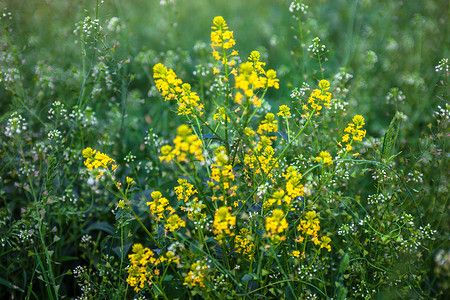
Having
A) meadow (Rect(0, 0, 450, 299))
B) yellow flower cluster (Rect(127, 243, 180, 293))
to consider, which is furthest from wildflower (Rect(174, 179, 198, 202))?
yellow flower cluster (Rect(127, 243, 180, 293))

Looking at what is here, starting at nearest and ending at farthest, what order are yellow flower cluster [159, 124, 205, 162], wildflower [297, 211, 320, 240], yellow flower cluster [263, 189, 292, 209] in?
yellow flower cluster [159, 124, 205, 162] < yellow flower cluster [263, 189, 292, 209] < wildflower [297, 211, 320, 240]

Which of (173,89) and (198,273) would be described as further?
(173,89)

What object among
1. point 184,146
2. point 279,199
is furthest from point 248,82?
point 279,199

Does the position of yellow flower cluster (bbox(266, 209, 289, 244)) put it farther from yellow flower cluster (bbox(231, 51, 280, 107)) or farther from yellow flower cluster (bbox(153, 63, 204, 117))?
yellow flower cluster (bbox(153, 63, 204, 117))

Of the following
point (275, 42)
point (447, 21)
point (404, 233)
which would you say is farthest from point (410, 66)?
point (404, 233)

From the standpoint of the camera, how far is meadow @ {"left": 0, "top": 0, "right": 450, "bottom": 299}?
6.13ft

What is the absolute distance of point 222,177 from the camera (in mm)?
1771

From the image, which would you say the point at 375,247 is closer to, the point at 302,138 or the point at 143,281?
the point at 302,138

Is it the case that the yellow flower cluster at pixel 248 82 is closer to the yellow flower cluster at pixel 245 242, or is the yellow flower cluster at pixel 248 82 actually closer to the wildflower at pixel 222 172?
the wildflower at pixel 222 172

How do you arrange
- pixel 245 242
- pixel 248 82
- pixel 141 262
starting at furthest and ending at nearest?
pixel 245 242 < pixel 141 262 < pixel 248 82

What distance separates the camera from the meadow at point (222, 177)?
73.5 inches

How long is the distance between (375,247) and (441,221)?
0.59 m

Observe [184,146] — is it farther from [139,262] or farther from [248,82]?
[139,262]

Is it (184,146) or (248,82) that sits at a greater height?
(248,82)
